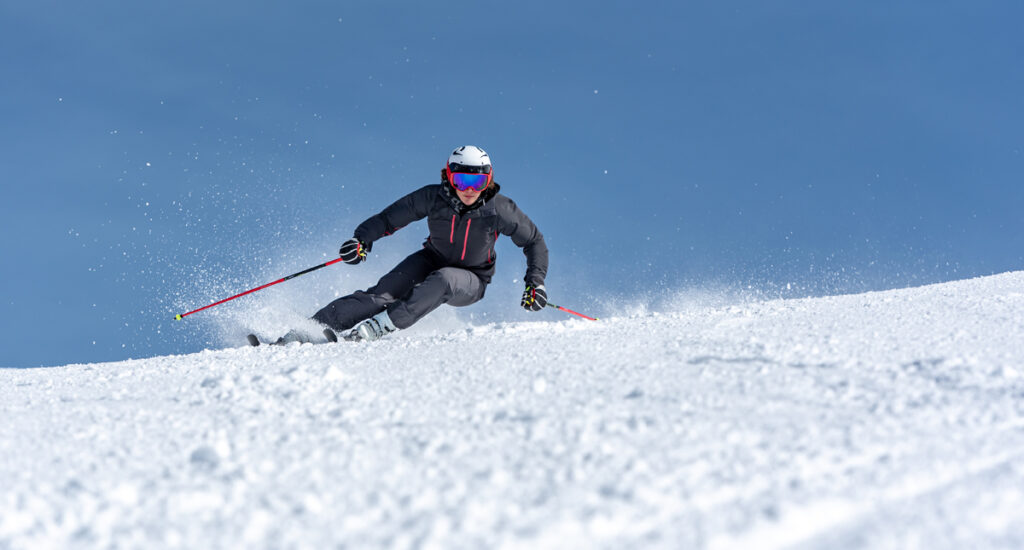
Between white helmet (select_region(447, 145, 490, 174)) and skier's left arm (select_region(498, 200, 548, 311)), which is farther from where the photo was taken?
skier's left arm (select_region(498, 200, 548, 311))

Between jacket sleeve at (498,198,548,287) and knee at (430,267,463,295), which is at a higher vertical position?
jacket sleeve at (498,198,548,287)

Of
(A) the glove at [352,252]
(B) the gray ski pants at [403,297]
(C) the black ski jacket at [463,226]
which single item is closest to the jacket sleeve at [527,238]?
(C) the black ski jacket at [463,226]

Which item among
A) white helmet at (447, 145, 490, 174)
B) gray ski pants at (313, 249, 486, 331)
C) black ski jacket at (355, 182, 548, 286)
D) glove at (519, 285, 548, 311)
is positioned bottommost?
gray ski pants at (313, 249, 486, 331)

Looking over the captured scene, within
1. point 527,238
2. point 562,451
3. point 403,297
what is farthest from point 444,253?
point 562,451

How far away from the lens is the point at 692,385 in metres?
2.58

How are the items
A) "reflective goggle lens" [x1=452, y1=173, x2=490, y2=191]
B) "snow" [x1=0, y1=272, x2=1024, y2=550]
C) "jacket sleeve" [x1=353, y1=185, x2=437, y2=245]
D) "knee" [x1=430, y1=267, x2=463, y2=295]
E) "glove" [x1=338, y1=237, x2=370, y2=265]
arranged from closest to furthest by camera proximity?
"snow" [x1=0, y1=272, x2=1024, y2=550] → "knee" [x1=430, y1=267, x2=463, y2=295] → "reflective goggle lens" [x1=452, y1=173, x2=490, y2=191] → "glove" [x1=338, y1=237, x2=370, y2=265] → "jacket sleeve" [x1=353, y1=185, x2=437, y2=245]

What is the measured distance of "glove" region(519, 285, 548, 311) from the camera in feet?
20.3

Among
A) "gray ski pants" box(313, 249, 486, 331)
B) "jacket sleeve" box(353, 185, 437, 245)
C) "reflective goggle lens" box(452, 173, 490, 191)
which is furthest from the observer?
"jacket sleeve" box(353, 185, 437, 245)

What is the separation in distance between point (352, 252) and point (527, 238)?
157 cm

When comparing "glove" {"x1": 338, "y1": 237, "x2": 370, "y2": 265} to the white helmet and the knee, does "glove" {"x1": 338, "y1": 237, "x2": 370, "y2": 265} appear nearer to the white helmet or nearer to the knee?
the knee

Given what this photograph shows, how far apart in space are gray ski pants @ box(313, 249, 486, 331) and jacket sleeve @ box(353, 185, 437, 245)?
362 mm

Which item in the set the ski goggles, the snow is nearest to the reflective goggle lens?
the ski goggles

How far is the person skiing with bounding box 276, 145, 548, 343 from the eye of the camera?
5566 mm

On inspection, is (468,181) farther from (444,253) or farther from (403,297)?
(403,297)
